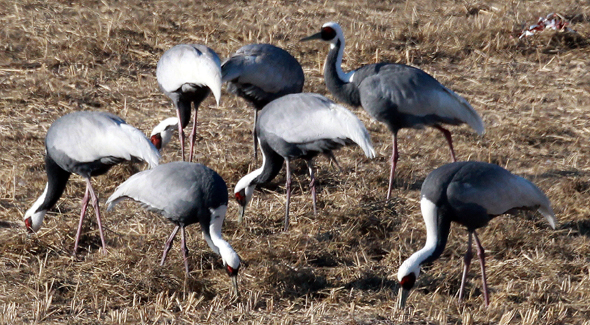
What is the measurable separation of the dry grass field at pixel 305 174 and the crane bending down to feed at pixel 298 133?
23cm

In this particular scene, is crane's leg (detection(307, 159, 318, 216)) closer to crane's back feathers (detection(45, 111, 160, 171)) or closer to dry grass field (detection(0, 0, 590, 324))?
dry grass field (detection(0, 0, 590, 324))

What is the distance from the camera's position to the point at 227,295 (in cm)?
520

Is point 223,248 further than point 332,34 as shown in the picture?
No

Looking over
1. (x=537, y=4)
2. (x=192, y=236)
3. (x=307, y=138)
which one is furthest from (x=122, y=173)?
(x=537, y=4)

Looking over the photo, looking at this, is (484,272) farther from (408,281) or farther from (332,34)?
(332,34)

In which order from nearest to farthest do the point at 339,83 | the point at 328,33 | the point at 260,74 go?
the point at 339,83 < the point at 260,74 < the point at 328,33

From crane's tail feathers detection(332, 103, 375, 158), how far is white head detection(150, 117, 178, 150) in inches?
66.0

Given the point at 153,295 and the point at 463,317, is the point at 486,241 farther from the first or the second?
the point at 153,295

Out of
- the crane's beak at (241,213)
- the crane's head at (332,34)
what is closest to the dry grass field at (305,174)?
the crane's beak at (241,213)

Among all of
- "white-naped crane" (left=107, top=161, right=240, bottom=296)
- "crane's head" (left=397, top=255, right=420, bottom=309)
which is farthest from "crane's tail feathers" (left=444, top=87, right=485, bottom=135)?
"white-naped crane" (left=107, top=161, right=240, bottom=296)

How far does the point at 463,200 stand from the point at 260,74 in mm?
2467

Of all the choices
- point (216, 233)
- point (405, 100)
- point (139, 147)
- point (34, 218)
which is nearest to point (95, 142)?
point (139, 147)

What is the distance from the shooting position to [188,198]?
5418mm

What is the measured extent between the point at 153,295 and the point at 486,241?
2.30 m
